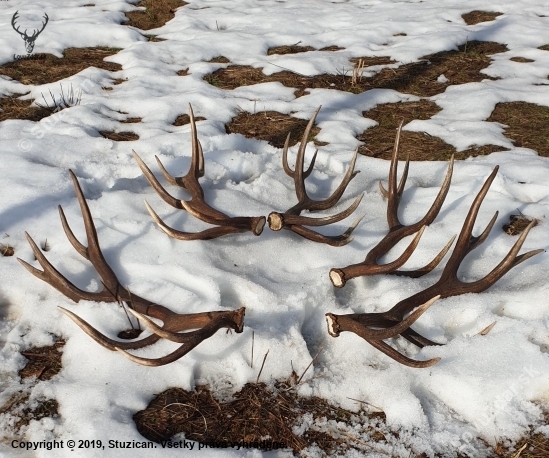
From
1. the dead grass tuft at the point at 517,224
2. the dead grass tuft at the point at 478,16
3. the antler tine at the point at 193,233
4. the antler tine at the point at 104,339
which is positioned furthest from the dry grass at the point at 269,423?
the dead grass tuft at the point at 478,16

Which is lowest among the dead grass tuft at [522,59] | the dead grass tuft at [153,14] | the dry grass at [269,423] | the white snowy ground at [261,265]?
the dry grass at [269,423]

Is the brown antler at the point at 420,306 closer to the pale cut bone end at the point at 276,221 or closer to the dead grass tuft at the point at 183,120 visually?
the pale cut bone end at the point at 276,221

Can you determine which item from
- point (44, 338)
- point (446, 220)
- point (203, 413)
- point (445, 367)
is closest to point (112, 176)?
point (44, 338)

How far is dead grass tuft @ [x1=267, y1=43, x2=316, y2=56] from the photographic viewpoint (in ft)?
21.3

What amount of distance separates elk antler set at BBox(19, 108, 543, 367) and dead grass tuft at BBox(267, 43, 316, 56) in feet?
10.9

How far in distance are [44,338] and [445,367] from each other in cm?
186

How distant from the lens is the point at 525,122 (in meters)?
4.79

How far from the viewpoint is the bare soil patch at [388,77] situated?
554 cm

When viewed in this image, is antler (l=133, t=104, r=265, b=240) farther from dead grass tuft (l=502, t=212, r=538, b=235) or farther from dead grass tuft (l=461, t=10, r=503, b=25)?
dead grass tuft (l=461, t=10, r=503, b=25)

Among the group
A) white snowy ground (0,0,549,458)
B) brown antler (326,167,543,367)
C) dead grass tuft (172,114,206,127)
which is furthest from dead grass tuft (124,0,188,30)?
brown antler (326,167,543,367)

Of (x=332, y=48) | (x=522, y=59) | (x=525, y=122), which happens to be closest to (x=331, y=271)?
(x=525, y=122)

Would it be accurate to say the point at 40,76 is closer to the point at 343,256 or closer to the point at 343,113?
the point at 343,113

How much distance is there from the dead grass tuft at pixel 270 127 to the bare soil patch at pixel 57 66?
191 cm

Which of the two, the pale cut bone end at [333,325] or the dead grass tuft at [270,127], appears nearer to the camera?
the pale cut bone end at [333,325]
